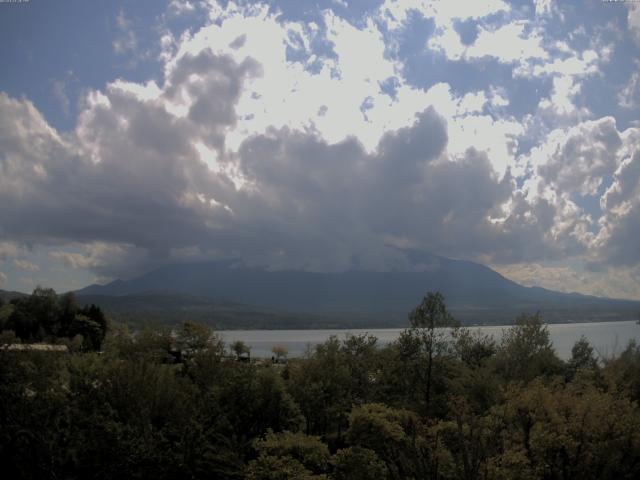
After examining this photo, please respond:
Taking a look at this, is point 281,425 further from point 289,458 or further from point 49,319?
point 49,319

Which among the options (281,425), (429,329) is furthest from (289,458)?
(429,329)

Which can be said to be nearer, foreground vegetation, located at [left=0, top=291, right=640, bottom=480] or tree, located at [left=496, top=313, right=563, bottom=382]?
foreground vegetation, located at [left=0, top=291, right=640, bottom=480]

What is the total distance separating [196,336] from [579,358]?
37.6 metres

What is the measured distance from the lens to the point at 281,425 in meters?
27.3

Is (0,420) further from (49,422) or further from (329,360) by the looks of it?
(329,360)

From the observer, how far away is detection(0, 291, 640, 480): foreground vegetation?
19188 mm

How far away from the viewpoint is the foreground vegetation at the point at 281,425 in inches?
755

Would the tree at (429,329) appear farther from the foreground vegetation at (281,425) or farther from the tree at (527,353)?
the tree at (527,353)

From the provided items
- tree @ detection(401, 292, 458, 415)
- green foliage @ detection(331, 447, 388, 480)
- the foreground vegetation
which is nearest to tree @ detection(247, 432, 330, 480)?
the foreground vegetation

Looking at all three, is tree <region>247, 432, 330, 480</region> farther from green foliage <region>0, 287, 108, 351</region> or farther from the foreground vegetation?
green foliage <region>0, 287, 108, 351</region>

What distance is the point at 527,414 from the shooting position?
75.0ft

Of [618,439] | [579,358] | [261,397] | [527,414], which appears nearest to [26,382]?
[261,397]

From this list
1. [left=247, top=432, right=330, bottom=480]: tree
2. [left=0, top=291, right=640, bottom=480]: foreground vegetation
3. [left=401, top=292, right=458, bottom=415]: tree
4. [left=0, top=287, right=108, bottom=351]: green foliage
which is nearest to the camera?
[left=247, top=432, right=330, bottom=480]: tree

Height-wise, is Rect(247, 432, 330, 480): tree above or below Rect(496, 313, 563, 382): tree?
below
